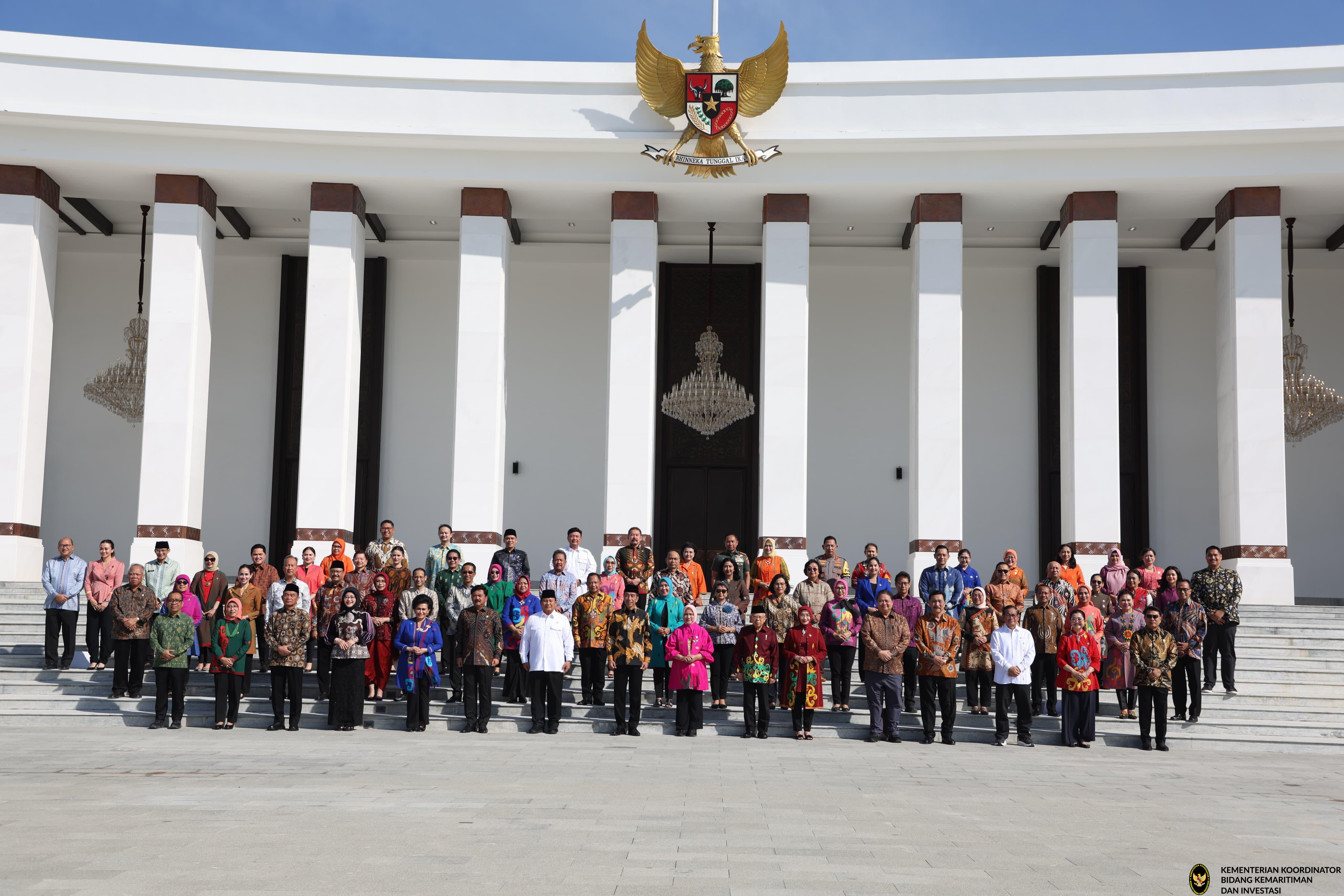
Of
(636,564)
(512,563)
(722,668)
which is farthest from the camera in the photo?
(636,564)

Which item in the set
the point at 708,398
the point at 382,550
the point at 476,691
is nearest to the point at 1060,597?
the point at 476,691

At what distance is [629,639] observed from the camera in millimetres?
10438

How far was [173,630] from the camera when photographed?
34.0 ft

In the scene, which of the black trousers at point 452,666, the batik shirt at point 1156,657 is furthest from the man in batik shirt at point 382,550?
the batik shirt at point 1156,657

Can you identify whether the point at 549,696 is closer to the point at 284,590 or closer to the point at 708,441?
the point at 284,590

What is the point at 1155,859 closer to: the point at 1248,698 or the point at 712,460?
the point at 1248,698

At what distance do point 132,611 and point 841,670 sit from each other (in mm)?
6382

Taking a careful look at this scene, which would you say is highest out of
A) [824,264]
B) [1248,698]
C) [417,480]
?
[824,264]

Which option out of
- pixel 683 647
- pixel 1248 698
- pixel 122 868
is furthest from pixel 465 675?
pixel 1248 698

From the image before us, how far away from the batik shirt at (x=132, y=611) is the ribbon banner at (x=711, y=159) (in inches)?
301

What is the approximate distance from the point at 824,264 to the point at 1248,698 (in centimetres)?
969

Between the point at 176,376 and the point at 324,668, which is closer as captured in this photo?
the point at 324,668

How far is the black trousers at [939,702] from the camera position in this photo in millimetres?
10250

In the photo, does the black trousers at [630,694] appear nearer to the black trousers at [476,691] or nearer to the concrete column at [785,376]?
the black trousers at [476,691]
